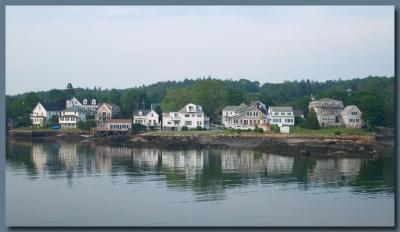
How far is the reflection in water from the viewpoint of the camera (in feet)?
20.8

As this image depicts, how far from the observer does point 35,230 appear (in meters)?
5.26

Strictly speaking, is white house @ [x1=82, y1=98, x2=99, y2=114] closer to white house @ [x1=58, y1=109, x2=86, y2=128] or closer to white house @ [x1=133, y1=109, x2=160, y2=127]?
white house @ [x1=58, y1=109, x2=86, y2=128]

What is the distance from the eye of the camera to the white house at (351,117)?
23.1 ft

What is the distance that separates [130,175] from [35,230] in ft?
5.30

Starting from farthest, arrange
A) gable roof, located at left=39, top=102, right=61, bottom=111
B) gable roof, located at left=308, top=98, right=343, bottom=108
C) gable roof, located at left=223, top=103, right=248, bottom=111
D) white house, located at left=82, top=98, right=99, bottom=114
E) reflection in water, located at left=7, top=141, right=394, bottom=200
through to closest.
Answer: gable roof, located at left=223, top=103, right=248, bottom=111 < gable roof, located at left=308, top=98, right=343, bottom=108 < white house, located at left=82, top=98, right=99, bottom=114 < gable roof, located at left=39, top=102, right=61, bottom=111 < reflection in water, located at left=7, top=141, right=394, bottom=200

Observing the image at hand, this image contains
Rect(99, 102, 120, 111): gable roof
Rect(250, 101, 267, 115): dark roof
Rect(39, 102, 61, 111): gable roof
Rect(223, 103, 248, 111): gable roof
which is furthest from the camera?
Rect(250, 101, 267, 115): dark roof

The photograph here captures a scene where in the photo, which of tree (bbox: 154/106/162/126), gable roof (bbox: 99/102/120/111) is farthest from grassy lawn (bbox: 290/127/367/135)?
gable roof (bbox: 99/102/120/111)

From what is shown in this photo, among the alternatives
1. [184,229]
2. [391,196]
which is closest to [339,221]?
[391,196]

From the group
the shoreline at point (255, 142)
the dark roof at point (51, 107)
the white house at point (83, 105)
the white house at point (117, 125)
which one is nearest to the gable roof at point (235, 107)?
the shoreline at point (255, 142)

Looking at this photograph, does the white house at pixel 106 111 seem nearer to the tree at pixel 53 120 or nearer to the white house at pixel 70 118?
the white house at pixel 70 118

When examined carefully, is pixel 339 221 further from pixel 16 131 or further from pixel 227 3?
pixel 16 131

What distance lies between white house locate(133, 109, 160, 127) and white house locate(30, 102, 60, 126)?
1.06m

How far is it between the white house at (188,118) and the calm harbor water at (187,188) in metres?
0.36

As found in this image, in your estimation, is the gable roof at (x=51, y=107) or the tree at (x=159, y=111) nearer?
the gable roof at (x=51, y=107)
